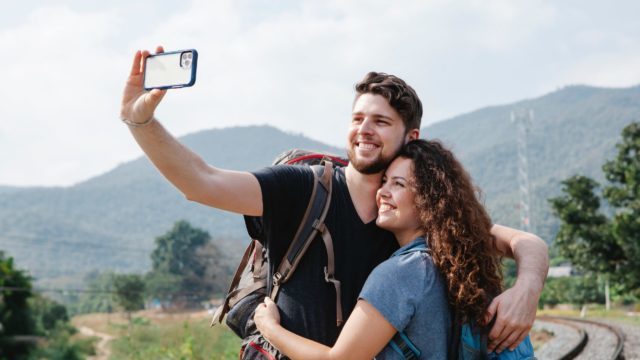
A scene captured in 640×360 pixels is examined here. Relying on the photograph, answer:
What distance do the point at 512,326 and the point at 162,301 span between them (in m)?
69.1

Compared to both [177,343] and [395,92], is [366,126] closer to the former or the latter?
[395,92]

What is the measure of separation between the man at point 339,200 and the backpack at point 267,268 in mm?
36

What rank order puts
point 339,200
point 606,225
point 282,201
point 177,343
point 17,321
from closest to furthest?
1. point 282,201
2. point 339,200
3. point 17,321
4. point 606,225
5. point 177,343

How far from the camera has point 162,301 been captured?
6925 cm

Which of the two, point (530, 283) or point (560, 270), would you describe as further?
point (560, 270)

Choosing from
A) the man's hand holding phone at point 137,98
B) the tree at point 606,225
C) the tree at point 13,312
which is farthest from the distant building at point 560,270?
the man's hand holding phone at point 137,98

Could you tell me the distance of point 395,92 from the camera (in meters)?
2.83

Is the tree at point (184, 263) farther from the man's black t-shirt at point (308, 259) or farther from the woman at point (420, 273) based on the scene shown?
the woman at point (420, 273)

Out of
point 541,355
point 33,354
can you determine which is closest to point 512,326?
point 541,355

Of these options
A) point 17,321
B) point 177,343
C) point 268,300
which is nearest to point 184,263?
point 177,343

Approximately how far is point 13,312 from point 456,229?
24.3 m

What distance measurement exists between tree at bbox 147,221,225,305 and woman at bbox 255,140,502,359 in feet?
223

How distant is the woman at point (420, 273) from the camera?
2.45 meters

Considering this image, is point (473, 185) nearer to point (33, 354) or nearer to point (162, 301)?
point (33, 354)
